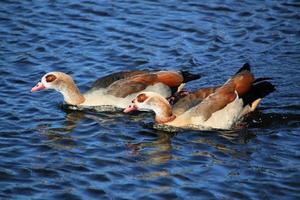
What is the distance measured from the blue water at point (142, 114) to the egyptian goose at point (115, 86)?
0.37 metres

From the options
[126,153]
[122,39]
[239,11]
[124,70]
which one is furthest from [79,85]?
[239,11]

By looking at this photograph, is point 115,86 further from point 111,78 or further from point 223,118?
point 223,118

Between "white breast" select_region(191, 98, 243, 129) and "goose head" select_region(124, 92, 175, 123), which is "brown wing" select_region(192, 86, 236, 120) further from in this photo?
"goose head" select_region(124, 92, 175, 123)

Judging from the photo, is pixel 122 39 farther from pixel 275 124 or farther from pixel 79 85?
pixel 275 124

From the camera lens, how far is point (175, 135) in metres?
14.4

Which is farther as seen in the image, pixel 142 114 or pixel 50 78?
pixel 50 78

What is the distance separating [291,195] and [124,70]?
696 cm

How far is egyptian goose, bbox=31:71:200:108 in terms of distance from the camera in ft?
52.5

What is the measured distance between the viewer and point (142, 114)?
51.6ft

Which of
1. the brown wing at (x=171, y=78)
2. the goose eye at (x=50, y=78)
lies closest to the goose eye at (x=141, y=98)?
the brown wing at (x=171, y=78)

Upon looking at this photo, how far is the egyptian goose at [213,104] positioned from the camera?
577 inches

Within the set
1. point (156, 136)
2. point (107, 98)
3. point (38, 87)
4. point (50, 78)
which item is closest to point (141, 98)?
point (156, 136)

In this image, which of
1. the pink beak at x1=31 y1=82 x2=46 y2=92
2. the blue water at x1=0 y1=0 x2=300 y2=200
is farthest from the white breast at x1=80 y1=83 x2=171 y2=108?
the pink beak at x1=31 y1=82 x2=46 y2=92

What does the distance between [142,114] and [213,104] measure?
68.0 inches
